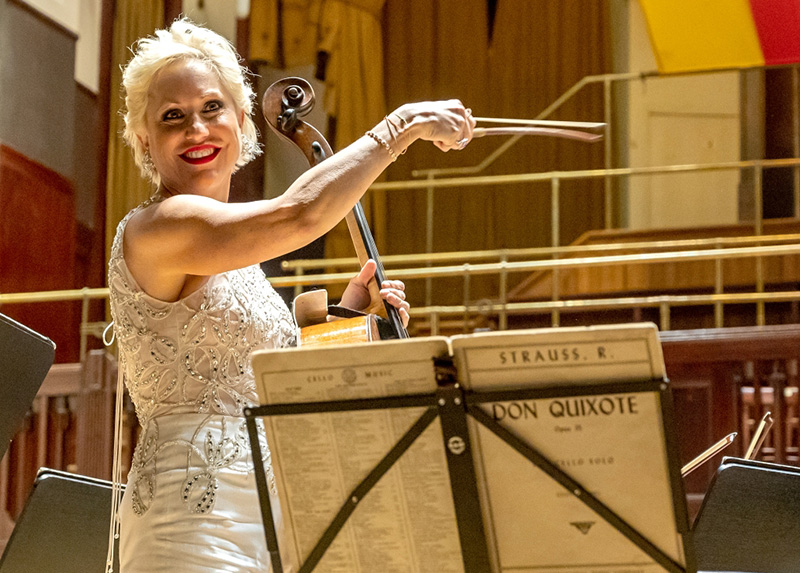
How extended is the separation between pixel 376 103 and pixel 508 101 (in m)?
1.19

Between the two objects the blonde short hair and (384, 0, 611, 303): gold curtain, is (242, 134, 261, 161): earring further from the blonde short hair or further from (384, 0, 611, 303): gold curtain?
(384, 0, 611, 303): gold curtain

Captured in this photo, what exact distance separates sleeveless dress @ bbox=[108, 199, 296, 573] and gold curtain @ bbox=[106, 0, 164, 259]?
16.4 ft

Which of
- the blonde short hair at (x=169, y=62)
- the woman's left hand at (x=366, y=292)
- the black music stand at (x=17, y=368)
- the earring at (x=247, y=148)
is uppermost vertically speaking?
the blonde short hair at (x=169, y=62)

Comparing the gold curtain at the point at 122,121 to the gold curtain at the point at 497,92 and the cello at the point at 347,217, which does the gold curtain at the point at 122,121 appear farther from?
the cello at the point at 347,217

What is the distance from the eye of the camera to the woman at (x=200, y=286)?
1674 mm

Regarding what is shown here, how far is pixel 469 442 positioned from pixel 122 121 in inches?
228

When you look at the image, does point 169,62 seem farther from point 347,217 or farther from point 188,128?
point 347,217

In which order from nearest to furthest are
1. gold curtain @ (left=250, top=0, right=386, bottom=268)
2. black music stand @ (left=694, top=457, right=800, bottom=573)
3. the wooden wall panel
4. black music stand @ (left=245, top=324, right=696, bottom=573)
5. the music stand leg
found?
1. black music stand @ (left=245, top=324, right=696, bottom=573)
2. the music stand leg
3. black music stand @ (left=694, top=457, right=800, bottom=573)
4. the wooden wall panel
5. gold curtain @ (left=250, top=0, right=386, bottom=268)

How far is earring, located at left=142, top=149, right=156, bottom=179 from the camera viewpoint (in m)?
1.99

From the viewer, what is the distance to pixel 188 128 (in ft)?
6.15

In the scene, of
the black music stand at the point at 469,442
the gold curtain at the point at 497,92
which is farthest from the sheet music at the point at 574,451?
the gold curtain at the point at 497,92

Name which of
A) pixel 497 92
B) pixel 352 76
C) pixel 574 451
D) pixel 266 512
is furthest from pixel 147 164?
pixel 497 92

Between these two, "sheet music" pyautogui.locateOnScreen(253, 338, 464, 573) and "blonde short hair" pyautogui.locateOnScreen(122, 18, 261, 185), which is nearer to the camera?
"sheet music" pyautogui.locateOnScreen(253, 338, 464, 573)

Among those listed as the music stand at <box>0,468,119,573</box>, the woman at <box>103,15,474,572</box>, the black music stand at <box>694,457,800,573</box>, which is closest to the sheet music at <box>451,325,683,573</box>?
the woman at <box>103,15,474,572</box>
